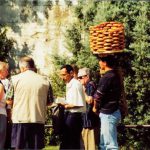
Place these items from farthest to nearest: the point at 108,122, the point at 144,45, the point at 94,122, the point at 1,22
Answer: the point at 1,22
the point at 144,45
the point at 94,122
the point at 108,122

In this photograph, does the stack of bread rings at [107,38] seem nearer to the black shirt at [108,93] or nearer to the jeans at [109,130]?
the black shirt at [108,93]

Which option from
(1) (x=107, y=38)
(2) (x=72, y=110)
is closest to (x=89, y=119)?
(2) (x=72, y=110)

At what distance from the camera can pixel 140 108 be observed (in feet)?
45.6

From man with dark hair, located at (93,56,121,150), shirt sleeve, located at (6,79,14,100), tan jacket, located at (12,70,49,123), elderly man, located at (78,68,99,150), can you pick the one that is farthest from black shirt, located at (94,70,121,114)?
elderly man, located at (78,68,99,150)

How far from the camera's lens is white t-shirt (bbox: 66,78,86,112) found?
768 centimetres

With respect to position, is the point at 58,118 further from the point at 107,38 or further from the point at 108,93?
the point at 107,38

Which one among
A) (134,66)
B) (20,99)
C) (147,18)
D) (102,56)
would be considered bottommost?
(20,99)

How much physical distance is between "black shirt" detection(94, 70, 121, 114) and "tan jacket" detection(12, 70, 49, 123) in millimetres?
760

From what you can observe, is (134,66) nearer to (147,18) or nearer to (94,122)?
(147,18)

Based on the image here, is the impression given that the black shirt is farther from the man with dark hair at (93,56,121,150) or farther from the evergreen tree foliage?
the evergreen tree foliage

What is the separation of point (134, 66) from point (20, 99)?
23.1ft

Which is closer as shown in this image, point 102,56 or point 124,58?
point 102,56

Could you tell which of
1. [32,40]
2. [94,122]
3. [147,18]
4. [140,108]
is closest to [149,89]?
[140,108]

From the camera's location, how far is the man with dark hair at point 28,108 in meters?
7.21
